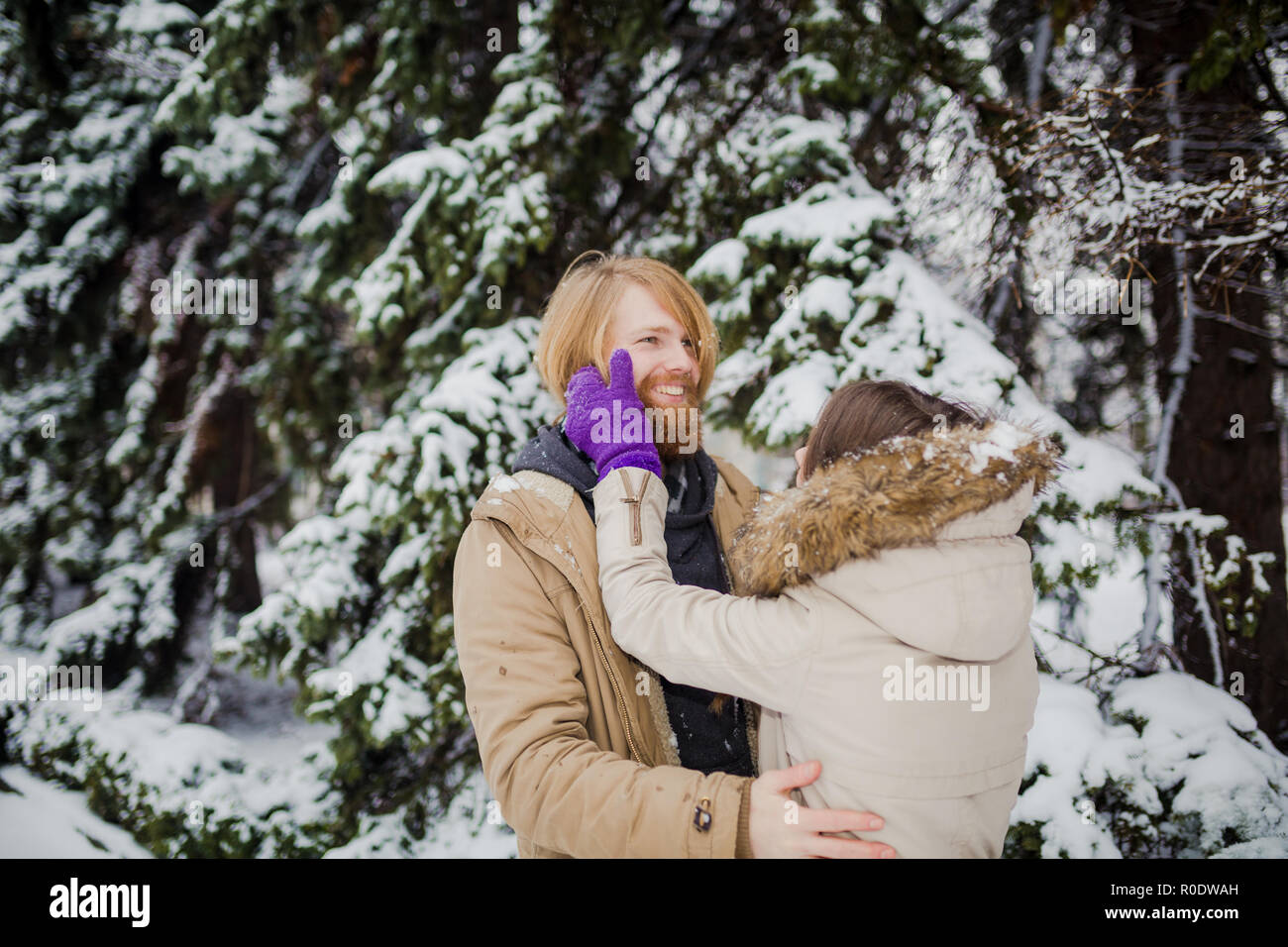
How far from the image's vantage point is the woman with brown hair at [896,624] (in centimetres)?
139

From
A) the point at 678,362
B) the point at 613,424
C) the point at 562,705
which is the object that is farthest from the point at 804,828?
the point at 678,362

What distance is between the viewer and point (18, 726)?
5.07 metres

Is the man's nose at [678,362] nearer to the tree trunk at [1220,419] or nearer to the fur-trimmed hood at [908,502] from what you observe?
the fur-trimmed hood at [908,502]

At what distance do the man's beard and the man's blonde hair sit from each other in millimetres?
144

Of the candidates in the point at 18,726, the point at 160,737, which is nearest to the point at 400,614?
the point at 160,737

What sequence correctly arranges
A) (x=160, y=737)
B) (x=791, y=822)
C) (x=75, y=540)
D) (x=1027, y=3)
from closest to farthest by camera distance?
(x=791, y=822) → (x=1027, y=3) → (x=160, y=737) → (x=75, y=540)

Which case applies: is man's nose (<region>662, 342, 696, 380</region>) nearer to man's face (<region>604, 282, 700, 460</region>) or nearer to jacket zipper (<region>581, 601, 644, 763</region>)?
man's face (<region>604, 282, 700, 460</region>)

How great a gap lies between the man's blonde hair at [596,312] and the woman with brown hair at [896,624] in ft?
2.52

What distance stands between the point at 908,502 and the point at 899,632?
0.27 m

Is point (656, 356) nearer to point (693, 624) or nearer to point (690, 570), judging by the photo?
point (690, 570)

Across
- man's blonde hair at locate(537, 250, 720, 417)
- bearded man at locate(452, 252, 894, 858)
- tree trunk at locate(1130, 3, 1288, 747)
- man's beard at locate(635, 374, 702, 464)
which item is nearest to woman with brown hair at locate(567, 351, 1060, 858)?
bearded man at locate(452, 252, 894, 858)

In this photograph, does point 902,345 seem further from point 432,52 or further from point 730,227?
point 432,52
